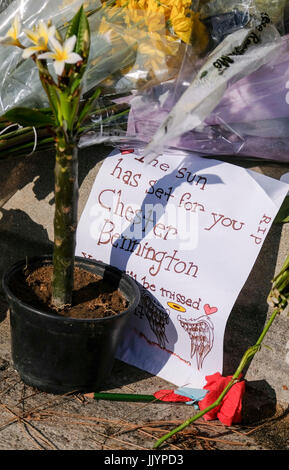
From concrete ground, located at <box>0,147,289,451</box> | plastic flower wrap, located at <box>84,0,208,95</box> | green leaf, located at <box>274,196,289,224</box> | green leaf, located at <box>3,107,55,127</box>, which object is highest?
plastic flower wrap, located at <box>84,0,208,95</box>

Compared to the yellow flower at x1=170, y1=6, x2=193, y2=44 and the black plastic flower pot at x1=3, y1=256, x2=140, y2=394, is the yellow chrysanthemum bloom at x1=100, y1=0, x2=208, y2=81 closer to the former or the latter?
the yellow flower at x1=170, y1=6, x2=193, y2=44

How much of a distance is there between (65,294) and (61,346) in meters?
0.16

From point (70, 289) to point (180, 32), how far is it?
37.2 inches

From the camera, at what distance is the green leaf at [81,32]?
5.32 feet

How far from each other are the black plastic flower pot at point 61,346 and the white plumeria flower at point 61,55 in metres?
0.71

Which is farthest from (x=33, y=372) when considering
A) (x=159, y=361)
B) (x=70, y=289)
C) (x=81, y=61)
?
(x=81, y=61)

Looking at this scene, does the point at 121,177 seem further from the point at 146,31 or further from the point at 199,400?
the point at 199,400

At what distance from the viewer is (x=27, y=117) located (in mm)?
1704

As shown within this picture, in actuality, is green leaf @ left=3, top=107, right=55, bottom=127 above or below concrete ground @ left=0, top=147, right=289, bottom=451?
above

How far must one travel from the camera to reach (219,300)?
6.61 feet

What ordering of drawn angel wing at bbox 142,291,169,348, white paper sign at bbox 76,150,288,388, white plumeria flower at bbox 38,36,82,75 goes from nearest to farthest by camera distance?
white plumeria flower at bbox 38,36,82,75
white paper sign at bbox 76,150,288,388
drawn angel wing at bbox 142,291,169,348

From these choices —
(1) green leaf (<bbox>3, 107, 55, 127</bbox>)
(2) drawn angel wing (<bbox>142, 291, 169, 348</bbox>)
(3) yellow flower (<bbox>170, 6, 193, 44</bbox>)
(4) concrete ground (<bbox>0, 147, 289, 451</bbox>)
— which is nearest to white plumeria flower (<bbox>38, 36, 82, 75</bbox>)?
(1) green leaf (<bbox>3, 107, 55, 127</bbox>)

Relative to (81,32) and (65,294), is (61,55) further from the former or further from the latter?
(65,294)

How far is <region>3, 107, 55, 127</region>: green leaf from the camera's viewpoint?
5.49 feet
